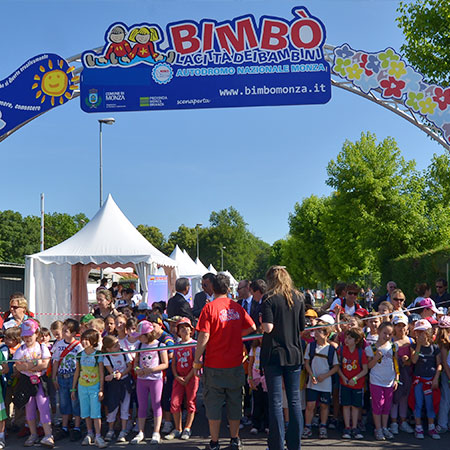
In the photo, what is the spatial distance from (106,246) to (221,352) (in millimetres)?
11299

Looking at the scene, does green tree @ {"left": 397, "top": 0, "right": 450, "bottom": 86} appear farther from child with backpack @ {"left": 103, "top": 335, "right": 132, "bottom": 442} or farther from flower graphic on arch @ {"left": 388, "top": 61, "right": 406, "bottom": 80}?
child with backpack @ {"left": 103, "top": 335, "right": 132, "bottom": 442}

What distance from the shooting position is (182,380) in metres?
6.66

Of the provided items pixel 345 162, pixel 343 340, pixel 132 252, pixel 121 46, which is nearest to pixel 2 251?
pixel 345 162

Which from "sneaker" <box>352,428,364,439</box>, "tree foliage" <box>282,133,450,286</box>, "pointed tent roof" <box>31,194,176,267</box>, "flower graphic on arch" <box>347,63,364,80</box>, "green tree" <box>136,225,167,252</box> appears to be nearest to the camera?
"sneaker" <box>352,428,364,439</box>

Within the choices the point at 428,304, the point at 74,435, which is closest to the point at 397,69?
the point at 428,304

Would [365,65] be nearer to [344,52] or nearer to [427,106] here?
[344,52]

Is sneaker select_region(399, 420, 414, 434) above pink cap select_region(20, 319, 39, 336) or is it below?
below

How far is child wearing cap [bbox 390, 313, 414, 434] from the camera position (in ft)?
21.7

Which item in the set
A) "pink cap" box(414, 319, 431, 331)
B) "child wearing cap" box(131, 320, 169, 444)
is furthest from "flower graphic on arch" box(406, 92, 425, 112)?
"child wearing cap" box(131, 320, 169, 444)

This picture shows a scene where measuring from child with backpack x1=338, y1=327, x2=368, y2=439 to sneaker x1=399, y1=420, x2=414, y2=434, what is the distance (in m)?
0.57

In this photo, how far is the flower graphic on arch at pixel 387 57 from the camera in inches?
390

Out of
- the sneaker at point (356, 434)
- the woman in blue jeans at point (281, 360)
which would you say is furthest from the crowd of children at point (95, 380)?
the sneaker at point (356, 434)

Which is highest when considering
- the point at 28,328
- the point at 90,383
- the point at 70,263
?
the point at 70,263

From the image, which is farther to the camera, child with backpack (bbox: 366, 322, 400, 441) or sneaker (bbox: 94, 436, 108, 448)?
child with backpack (bbox: 366, 322, 400, 441)
